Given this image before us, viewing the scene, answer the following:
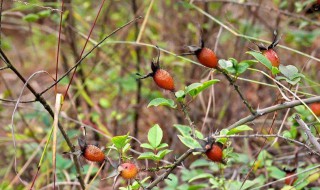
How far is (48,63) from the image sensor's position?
145 inches

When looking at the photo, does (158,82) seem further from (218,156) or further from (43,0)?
(43,0)

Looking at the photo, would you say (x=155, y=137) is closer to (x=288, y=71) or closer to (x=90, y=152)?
(x=90, y=152)

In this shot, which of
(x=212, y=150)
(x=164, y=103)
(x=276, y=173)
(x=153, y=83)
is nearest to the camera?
(x=212, y=150)

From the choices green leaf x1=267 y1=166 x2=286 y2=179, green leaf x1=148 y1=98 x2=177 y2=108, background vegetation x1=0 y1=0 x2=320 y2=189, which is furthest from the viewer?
background vegetation x1=0 y1=0 x2=320 y2=189

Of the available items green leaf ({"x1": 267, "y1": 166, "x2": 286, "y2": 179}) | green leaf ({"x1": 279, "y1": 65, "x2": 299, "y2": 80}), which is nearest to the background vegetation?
green leaf ({"x1": 267, "y1": 166, "x2": 286, "y2": 179})

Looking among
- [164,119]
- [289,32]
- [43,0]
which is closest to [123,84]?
[164,119]

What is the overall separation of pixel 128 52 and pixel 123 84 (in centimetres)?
26

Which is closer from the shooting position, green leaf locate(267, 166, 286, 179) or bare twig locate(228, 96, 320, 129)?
bare twig locate(228, 96, 320, 129)

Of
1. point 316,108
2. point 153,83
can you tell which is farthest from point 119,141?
point 153,83

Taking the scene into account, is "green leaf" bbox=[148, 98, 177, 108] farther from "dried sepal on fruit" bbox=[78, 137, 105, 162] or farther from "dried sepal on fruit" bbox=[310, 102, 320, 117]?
"dried sepal on fruit" bbox=[310, 102, 320, 117]

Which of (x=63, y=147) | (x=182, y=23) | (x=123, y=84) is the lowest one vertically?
(x=63, y=147)

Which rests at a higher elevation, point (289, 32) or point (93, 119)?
point (289, 32)

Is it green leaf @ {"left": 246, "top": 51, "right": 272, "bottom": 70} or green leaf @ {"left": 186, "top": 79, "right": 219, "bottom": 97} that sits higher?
green leaf @ {"left": 246, "top": 51, "right": 272, "bottom": 70}

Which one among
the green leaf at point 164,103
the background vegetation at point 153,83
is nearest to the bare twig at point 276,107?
the green leaf at point 164,103
